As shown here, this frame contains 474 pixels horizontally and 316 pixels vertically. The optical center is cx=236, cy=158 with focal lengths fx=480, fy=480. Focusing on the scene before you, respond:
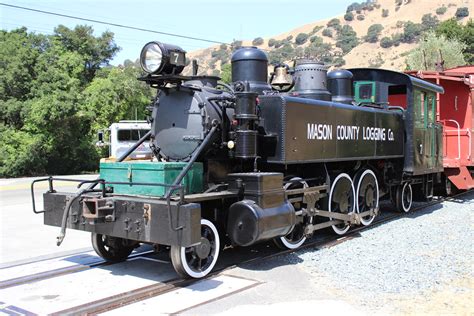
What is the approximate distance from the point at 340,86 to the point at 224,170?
3181mm

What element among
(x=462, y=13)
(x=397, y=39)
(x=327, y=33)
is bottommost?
(x=397, y=39)

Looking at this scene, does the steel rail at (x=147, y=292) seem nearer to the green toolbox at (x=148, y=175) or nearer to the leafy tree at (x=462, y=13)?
the green toolbox at (x=148, y=175)

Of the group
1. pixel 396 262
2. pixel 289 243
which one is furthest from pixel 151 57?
pixel 396 262

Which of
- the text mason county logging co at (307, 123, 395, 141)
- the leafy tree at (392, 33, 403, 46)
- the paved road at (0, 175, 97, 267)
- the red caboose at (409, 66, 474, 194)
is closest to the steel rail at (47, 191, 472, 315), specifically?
the text mason county logging co at (307, 123, 395, 141)

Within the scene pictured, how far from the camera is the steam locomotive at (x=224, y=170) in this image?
531cm

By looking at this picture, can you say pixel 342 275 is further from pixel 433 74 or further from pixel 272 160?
pixel 433 74

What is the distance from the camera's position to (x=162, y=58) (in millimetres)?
5652

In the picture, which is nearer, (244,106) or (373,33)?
(244,106)

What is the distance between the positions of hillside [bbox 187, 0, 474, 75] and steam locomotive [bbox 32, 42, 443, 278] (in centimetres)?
6365

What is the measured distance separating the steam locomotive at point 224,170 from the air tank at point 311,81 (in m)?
0.02

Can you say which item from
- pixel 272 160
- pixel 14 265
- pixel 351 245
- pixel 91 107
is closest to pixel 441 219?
pixel 351 245

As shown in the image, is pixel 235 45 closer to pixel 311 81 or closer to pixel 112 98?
pixel 112 98

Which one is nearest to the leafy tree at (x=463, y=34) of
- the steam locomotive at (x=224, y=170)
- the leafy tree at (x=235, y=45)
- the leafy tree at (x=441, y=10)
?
the leafy tree at (x=235, y=45)

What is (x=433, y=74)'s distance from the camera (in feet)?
39.1
